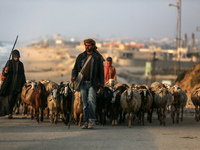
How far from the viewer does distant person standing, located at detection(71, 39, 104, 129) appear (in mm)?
12453

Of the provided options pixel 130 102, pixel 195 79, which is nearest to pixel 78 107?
pixel 130 102

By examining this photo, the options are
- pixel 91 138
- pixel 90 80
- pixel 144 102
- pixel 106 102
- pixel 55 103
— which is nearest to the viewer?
pixel 91 138

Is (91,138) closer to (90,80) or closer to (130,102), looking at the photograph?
(90,80)

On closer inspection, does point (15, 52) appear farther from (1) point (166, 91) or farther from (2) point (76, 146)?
(2) point (76, 146)

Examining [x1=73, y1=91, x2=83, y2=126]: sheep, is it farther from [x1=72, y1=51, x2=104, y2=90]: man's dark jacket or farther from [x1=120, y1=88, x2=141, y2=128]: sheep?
[x1=120, y1=88, x2=141, y2=128]: sheep

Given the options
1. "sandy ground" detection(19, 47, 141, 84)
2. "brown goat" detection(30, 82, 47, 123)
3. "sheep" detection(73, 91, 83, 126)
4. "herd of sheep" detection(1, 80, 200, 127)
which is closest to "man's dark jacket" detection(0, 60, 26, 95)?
"herd of sheep" detection(1, 80, 200, 127)

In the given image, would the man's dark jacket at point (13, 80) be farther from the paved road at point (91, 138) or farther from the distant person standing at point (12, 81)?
the paved road at point (91, 138)

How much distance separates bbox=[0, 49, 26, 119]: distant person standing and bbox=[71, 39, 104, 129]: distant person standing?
3518 mm

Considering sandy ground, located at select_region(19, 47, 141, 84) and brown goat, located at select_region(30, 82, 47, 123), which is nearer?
brown goat, located at select_region(30, 82, 47, 123)

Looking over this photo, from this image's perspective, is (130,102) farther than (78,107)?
Yes

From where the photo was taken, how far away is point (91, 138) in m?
10.5

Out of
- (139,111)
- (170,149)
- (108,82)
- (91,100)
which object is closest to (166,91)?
(139,111)

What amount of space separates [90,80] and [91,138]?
2.30m

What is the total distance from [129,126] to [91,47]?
8.67 feet
